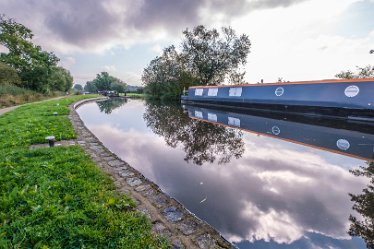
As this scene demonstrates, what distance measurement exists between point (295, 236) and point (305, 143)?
3234mm

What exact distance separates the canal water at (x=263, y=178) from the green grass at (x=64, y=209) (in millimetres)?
653

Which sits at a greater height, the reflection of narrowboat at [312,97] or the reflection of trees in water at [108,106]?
the reflection of narrowboat at [312,97]

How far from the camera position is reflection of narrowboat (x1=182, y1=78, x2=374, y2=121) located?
6504 mm

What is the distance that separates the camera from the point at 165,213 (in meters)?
1.81

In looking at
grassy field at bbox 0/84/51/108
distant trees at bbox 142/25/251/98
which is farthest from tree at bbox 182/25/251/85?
grassy field at bbox 0/84/51/108

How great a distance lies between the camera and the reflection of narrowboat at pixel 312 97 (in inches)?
256

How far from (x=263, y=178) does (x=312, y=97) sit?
23.1 ft

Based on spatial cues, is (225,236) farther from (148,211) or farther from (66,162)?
(66,162)

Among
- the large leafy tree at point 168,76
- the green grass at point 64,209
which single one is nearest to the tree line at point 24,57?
the large leafy tree at point 168,76

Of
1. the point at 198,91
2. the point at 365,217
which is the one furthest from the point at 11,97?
the point at 365,217

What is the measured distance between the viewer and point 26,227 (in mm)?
1477

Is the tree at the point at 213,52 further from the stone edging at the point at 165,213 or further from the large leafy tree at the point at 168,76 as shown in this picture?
the stone edging at the point at 165,213

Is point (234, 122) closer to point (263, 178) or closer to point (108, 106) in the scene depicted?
point (263, 178)

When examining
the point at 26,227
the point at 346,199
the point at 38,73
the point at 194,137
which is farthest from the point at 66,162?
the point at 38,73
